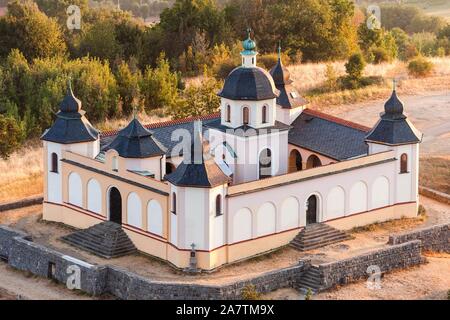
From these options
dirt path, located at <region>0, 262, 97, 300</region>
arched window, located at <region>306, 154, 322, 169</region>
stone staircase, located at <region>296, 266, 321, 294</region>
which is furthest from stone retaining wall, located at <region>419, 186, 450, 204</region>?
dirt path, located at <region>0, 262, 97, 300</region>

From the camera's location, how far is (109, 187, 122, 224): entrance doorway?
47094mm

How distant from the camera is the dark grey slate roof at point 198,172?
4291cm

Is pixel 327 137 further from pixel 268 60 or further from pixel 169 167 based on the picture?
pixel 268 60

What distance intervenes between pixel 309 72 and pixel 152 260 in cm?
4062

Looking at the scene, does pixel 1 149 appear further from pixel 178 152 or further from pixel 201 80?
pixel 201 80

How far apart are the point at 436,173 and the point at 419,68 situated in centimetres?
2585

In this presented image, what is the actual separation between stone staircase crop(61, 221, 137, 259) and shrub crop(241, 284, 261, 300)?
20.5 feet

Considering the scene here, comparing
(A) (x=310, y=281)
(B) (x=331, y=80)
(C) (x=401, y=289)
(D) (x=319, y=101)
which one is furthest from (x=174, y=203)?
(B) (x=331, y=80)

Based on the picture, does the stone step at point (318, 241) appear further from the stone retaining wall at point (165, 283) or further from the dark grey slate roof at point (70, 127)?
the dark grey slate roof at point (70, 127)

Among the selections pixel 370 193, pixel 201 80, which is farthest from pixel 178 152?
pixel 201 80

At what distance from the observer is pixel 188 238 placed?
43719mm

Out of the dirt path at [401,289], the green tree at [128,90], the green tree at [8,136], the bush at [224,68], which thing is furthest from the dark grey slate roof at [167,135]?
the bush at [224,68]

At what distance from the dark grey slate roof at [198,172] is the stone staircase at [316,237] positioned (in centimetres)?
499

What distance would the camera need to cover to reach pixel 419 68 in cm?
8488
